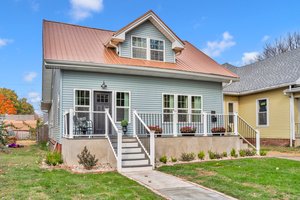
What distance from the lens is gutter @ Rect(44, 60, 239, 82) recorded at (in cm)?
1122

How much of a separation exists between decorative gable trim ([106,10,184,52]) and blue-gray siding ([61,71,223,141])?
1.83 m

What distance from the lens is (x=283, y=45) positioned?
3828 cm

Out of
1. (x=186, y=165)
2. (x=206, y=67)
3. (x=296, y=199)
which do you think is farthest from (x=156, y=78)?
(x=296, y=199)

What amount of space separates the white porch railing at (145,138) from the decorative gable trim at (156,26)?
401 centimetres

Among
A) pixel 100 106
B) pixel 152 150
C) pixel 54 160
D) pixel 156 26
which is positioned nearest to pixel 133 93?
pixel 100 106

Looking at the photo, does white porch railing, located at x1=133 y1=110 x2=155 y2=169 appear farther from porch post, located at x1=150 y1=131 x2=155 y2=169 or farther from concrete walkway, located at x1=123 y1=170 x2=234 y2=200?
concrete walkway, located at x1=123 y1=170 x2=234 y2=200

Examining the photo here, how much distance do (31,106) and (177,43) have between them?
63616 mm

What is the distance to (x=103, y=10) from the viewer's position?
19.3 meters

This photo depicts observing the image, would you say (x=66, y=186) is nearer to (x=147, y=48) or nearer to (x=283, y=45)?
(x=147, y=48)

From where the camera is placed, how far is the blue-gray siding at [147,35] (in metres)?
13.8

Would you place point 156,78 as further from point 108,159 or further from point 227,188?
point 227,188

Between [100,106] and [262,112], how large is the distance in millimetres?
11107

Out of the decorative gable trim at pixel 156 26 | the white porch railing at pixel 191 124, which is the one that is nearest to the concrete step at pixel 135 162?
the white porch railing at pixel 191 124

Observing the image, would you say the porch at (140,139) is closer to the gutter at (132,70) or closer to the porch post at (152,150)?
the porch post at (152,150)
